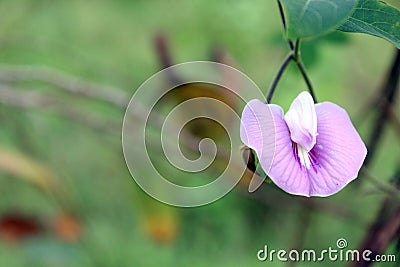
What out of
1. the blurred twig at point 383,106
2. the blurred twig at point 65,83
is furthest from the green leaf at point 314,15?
the blurred twig at point 65,83

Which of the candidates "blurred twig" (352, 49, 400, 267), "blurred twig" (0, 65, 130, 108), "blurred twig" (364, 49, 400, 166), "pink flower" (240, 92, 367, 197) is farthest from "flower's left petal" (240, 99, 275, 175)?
"blurred twig" (0, 65, 130, 108)

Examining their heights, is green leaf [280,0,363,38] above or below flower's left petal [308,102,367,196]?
above

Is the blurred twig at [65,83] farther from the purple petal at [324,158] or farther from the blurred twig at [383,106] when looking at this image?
the purple petal at [324,158]

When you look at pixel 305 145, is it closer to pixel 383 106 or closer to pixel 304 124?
pixel 304 124

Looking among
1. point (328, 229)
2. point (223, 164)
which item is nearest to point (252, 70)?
point (328, 229)

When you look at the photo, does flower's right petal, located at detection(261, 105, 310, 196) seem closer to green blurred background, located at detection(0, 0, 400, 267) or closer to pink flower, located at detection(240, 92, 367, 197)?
pink flower, located at detection(240, 92, 367, 197)

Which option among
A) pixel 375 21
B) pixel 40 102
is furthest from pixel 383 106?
pixel 40 102

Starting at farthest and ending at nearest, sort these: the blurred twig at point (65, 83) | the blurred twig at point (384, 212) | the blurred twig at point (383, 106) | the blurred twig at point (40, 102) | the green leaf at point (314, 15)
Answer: the blurred twig at point (40, 102) < the blurred twig at point (65, 83) < the blurred twig at point (383, 106) < the blurred twig at point (384, 212) < the green leaf at point (314, 15)
